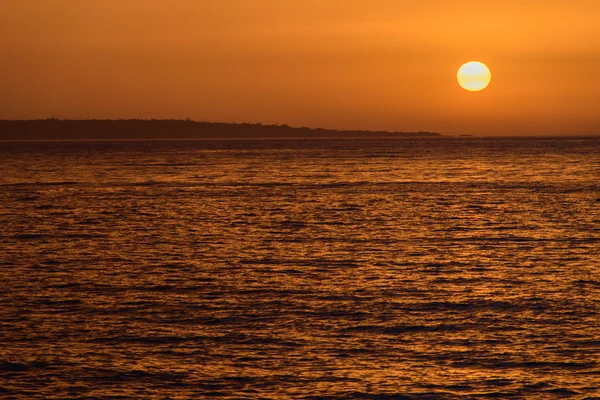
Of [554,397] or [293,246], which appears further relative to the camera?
[293,246]

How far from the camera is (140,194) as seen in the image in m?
64.9

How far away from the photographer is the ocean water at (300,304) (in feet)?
54.9

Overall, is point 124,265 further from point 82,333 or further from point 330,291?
point 82,333

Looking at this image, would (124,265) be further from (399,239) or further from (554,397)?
(554,397)

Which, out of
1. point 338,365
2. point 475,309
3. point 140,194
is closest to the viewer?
point 338,365

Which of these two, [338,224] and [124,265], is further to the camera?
[338,224]

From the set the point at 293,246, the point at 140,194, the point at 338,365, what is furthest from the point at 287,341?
the point at 140,194

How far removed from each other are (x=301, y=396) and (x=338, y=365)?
184 centimetres

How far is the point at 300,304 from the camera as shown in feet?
75.6

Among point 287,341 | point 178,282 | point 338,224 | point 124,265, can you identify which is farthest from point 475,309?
point 338,224

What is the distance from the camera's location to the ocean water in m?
16.7

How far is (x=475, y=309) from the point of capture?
885 inches

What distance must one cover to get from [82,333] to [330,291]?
23.6 feet

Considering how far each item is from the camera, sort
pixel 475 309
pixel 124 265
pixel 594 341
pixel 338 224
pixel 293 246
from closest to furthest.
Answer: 1. pixel 594 341
2. pixel 475 309
3. pixel 124 265
4. pixel 293 246
5. pixel 338 224
